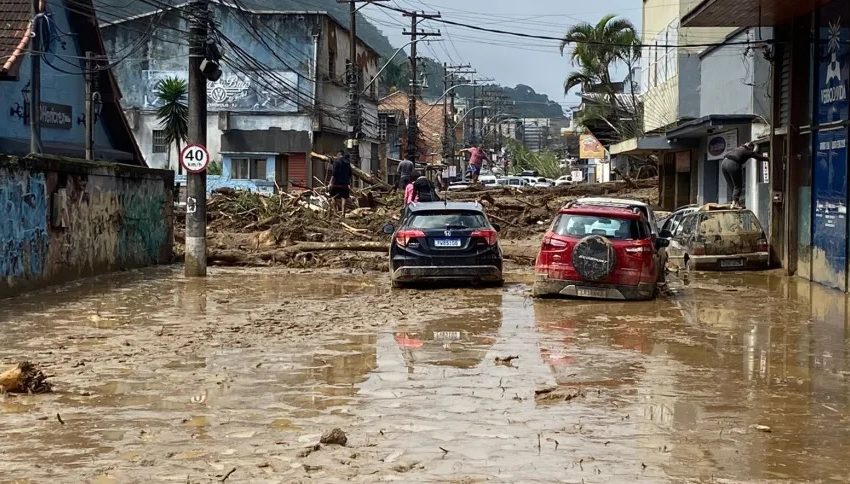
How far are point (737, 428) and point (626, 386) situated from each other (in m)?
1.77

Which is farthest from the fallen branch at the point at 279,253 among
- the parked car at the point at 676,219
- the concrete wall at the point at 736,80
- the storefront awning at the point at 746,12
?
the concrete wall at the point at 736,80

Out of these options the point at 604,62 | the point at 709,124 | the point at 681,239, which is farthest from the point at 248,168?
the point at 681,239

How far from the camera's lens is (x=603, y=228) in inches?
639

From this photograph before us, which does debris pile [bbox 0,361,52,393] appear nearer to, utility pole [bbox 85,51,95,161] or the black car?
the black car

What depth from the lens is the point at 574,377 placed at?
10.1 meters

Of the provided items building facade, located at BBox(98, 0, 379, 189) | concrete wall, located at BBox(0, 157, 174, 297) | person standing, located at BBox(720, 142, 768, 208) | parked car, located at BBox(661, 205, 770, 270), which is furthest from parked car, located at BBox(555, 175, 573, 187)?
concrete wall, located at BBox(0, 157, 174, 297)

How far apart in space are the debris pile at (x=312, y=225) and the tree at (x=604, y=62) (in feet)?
35.6

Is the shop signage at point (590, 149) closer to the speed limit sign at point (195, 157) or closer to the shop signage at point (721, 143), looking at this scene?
the shop signage at point (721, 143)

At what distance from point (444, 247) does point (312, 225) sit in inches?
439

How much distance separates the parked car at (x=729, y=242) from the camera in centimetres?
2202

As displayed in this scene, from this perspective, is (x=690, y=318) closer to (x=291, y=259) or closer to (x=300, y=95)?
(x=291, y=259)

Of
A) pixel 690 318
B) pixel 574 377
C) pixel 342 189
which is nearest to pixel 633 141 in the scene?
pixel 342 189

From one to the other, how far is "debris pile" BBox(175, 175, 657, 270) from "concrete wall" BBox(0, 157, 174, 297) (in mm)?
1683

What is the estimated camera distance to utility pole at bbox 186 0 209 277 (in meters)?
20.0
